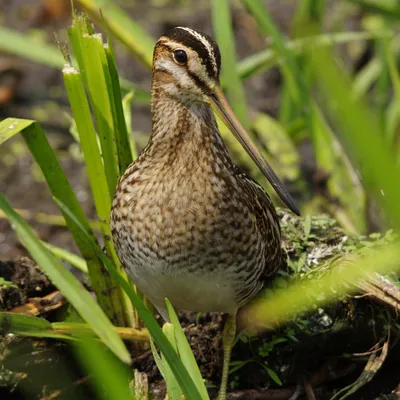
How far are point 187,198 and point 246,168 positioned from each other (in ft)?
6.42

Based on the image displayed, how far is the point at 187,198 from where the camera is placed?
101 inches

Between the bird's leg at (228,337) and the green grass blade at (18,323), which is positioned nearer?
the green grass blade at (18,323)

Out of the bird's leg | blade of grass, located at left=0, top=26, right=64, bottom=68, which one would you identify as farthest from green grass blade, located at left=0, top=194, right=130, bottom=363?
blade of grass, located at left=0, top=26, right=64, bottom=68

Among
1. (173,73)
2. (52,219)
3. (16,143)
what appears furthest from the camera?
(16,143)

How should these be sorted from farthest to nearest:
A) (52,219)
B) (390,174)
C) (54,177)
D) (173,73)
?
(52,219) < (54,177) < (173,73) < (390,174)

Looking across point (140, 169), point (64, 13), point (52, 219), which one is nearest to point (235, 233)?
point (140, 169)

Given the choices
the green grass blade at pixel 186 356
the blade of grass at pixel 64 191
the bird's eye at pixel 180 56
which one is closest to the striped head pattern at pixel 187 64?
the bird's eye at pixel 180 56

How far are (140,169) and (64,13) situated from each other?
333cm

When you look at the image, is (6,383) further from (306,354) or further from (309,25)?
(309,25)

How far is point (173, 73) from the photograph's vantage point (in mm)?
2568

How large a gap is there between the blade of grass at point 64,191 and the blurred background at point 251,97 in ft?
3.70

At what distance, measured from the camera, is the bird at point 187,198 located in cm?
252

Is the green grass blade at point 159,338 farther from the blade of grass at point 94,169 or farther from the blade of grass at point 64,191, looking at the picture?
the blade of grass at point 94,169

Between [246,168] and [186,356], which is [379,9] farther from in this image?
[186,356]
